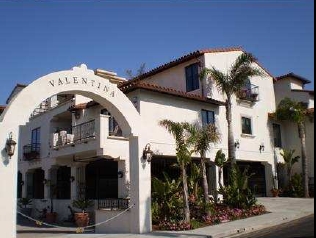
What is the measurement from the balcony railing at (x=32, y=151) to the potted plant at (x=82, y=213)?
648 cm

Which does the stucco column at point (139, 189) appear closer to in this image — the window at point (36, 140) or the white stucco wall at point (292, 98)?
the window at point (36, 140)

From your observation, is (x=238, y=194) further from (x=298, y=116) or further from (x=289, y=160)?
(x=298, y=116)

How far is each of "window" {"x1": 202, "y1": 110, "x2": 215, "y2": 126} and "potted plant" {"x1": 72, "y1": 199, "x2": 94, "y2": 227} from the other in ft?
25.9

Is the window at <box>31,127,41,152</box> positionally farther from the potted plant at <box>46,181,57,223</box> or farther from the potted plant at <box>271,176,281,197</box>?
the potted plant at <box>271,176,281,197</box>

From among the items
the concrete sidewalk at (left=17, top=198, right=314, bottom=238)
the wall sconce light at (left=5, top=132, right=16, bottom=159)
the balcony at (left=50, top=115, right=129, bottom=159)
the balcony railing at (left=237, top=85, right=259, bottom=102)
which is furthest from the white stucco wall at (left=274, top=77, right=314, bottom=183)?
the wall sconce light at (left=5, top=132, right=16, bottom=159)

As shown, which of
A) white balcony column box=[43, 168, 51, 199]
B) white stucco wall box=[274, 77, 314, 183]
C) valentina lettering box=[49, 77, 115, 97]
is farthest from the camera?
white stucco wall box=[274, 77, 314, 183]

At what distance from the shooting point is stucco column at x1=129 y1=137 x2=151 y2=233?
14.7 metres

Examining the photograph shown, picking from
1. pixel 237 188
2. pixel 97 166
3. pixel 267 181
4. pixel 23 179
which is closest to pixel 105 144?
pixel 97 166

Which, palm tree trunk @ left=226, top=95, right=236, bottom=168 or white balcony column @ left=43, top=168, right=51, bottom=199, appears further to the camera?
white balcony column @ left=43, top=168, right=51, bottom=199

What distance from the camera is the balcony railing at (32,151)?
1016 inches

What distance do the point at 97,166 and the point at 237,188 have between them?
8476mm

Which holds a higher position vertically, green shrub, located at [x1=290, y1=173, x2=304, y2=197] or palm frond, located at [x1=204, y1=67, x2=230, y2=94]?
palm frond, located at [x1=204, y1=67, x2=230, y2=94]

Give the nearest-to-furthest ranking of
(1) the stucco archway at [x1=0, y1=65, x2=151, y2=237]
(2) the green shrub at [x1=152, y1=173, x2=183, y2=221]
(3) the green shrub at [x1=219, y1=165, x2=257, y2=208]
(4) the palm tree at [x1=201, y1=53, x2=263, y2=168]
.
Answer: (1) the stucco archway at [x1=0, y1=65, x2=151, y2=237], (2) the green shrub at [x1=152, y1=173, x2=183, y2=221], (3) the green shrub at [x1=219, y1=165, x2=257, y2=208], (4) the palm tree at [x1=201, y1=53, x2=263, y2=168]

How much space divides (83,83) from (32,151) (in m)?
13.7
